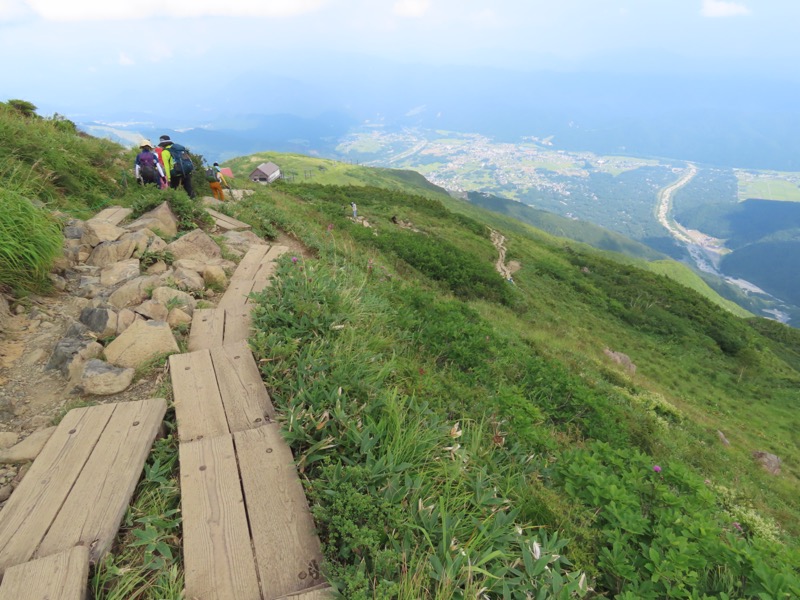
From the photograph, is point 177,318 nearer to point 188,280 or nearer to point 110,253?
point 188,280

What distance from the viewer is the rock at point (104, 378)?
357 cm

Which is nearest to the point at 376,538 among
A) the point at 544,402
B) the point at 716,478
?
the point at 544,402

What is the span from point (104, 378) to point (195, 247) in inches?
134

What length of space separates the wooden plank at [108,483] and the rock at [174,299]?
182 centimetres

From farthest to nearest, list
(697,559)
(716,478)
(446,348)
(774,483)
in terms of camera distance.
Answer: (774,483), (716,478), (446,348), (697,559)

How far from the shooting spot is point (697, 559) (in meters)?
2.63

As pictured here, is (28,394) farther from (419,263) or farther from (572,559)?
(419,263)

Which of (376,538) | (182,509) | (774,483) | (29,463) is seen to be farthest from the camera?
(774,483)

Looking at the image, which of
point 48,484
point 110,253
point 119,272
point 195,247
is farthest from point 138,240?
point 48,484

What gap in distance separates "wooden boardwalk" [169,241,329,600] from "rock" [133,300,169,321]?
107 cm

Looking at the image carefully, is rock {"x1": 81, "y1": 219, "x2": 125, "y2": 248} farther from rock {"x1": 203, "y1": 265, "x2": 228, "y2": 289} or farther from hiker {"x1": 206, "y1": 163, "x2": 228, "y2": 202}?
hiker {"x1": 206, "y1": 163, "x2": 228, "y2": 202}

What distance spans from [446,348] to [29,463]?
526 centimetres

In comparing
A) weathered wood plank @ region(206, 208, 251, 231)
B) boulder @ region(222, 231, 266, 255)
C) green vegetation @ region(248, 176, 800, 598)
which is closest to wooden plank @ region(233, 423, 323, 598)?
green vegetation @ region(248, 176, 800, 598)

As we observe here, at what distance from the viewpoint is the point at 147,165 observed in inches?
380
